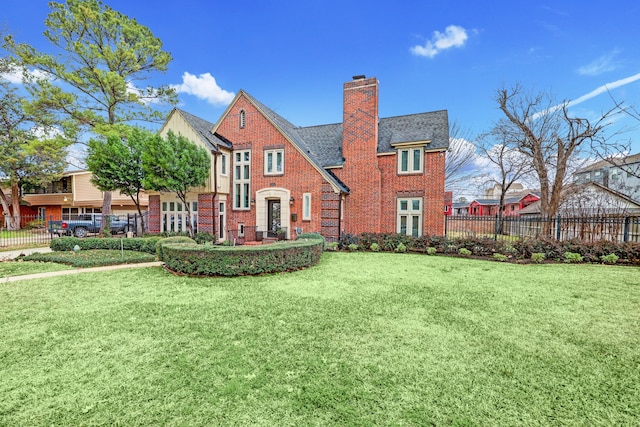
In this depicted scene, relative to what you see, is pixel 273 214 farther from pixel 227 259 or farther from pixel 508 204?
pixel 508 204

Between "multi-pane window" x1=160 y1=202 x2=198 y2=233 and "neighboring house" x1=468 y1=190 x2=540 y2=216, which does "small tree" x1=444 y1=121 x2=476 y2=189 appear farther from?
"multi-pane window" x1=160 y1=202 x2=198 y2=233

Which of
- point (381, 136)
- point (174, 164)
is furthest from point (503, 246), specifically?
point (174, 164)

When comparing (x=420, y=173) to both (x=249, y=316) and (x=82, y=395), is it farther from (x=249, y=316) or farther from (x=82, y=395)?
(x=82, y=395)

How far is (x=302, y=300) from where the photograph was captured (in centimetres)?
560

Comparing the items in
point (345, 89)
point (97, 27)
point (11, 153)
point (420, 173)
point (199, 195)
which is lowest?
point (199, 195)

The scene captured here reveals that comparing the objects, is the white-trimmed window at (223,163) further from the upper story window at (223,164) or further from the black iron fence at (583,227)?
the black iron fence at (583,227)

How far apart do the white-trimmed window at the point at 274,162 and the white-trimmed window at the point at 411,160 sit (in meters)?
6.48

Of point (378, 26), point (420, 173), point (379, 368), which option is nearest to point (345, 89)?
point (378, 26)

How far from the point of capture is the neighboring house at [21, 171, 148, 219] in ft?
86.3

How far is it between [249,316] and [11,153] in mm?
31312

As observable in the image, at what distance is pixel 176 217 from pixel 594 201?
3173 cm

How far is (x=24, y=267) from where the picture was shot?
8.64 metres

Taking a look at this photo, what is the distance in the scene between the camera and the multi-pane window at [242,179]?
604 inches

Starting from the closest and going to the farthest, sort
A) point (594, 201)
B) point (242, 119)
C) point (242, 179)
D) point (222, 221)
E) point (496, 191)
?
1. point (242, 119)
2. point (242, 179)
3. point (222, 221)
4. point (594, 201)
5. point (496, 191)
